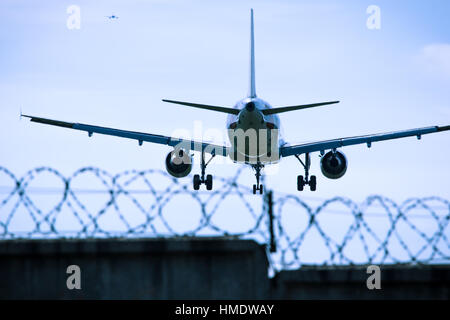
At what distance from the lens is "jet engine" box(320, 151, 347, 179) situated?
4622cm

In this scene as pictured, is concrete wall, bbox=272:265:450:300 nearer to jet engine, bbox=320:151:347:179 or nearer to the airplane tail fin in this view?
jet engine, bbox=320:151:347:179

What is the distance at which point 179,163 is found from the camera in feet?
152

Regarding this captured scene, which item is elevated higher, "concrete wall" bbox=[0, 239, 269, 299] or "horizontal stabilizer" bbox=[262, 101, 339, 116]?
"horizontal stabilizer" bbox=[262, 101, 339, 116]

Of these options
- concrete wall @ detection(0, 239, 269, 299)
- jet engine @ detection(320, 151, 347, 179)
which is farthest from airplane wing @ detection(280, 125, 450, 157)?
concrete wall @ detection(0, 239, 269, 299)

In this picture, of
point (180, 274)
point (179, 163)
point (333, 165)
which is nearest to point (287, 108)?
point (333, 165)

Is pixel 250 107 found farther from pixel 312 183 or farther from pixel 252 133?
pixel 312 183

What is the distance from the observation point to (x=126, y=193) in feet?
47.4

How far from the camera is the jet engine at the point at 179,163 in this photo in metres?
46.3

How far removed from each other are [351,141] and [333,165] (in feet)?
8.05

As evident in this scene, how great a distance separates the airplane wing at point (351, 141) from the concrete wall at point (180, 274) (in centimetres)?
3296

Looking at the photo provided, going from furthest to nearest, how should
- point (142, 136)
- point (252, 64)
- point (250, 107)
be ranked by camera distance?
point (252, 64) → point (142, 136) → point (250, 107)

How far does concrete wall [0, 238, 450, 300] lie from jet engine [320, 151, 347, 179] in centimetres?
3165
